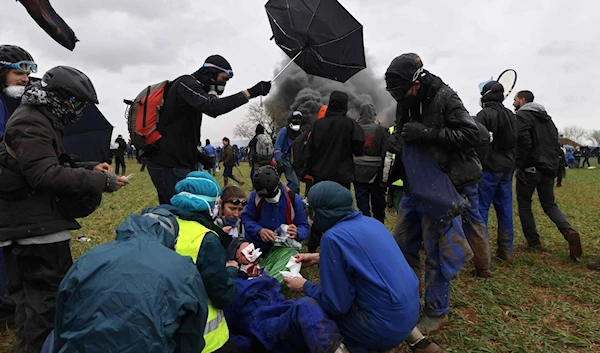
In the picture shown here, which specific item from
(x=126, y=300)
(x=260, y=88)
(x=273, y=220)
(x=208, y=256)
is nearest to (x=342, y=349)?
(x=208, y=256)

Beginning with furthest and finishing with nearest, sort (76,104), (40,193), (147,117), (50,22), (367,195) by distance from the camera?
(367,195) → (50,22) → (147,117) → (76,104) → (40,193)

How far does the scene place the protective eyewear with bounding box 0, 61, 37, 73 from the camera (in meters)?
2.69

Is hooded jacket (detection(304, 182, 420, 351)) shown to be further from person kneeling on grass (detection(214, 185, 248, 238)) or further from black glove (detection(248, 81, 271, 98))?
black glove (detection(248, 81, 271, 98))

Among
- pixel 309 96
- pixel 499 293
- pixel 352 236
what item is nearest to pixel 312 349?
pixel 352 236

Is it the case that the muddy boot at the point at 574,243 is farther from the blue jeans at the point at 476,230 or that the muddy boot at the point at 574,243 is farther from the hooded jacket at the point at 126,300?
the hooded jacket at the point at 126,300

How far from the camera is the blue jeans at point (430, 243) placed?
2.72 m

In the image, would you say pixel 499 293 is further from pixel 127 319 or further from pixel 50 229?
pixel 50 229

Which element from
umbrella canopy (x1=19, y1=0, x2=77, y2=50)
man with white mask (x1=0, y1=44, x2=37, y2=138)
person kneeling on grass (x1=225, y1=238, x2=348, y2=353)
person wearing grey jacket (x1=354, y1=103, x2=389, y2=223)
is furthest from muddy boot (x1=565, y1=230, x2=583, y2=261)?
umbrella canopy (x1=19, y1=0, x2=77, y2=50)

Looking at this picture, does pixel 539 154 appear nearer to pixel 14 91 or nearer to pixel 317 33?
pixel 317 33

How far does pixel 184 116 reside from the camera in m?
3.12

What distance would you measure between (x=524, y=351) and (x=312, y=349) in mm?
1581

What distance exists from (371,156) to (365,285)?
3.19 meters

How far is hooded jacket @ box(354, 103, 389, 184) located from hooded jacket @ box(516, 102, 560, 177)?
1632 millimetres

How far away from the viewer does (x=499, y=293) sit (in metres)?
3.56
